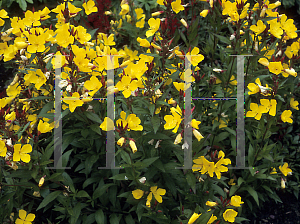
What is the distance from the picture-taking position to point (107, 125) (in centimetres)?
187

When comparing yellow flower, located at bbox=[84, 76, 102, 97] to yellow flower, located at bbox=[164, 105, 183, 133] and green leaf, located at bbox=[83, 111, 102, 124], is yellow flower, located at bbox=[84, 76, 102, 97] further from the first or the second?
yellow flower, located at bbox=[164, 105, 183, 133]

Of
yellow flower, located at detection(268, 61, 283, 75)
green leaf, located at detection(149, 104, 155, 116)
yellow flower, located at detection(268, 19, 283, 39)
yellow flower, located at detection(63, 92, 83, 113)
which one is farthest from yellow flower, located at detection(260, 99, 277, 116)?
yellow flower, located at detection(63, 92, 83, 113)

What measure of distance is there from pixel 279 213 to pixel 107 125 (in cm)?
249

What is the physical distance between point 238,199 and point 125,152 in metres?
0.92

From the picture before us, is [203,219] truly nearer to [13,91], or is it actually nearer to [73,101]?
[73,101]

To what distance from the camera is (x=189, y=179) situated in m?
2.06

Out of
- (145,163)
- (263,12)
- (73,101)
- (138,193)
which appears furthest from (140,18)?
(138,193)

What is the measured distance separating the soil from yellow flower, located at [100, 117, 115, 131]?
219 cm

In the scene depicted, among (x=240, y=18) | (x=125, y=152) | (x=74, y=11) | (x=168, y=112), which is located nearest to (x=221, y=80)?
(x=240, y=18)

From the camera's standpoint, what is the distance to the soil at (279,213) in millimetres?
3154

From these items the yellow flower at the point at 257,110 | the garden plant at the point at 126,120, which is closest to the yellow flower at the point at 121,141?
the garden plant at the point at 126,120

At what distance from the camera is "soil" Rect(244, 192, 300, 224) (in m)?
3.15

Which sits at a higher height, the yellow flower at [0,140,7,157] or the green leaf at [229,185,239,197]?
the yellow flower at [0,140,7,157]

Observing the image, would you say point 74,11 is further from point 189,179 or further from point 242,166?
point 242,166
